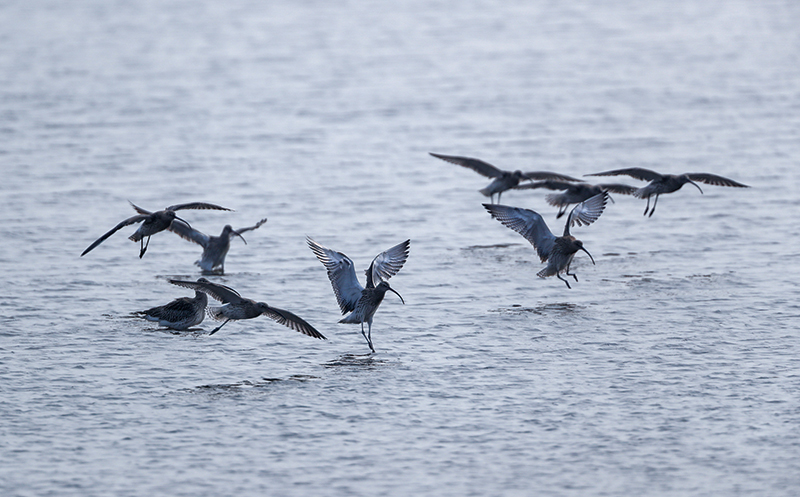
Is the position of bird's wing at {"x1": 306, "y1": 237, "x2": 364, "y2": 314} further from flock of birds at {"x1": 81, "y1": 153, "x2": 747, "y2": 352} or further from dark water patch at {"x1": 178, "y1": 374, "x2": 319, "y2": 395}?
dark water patch at {"x1": 178, "y1": 374, "x2": 319, "y2": 395}

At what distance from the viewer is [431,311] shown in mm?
17359

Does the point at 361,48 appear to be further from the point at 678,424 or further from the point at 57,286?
the point at 678,424

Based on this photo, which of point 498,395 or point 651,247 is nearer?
point 498,395

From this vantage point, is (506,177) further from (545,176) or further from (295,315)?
(295,315)

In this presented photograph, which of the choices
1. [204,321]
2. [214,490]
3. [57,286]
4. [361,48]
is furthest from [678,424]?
[361,48]

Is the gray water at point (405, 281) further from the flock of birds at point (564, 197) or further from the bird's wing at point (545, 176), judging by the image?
the bird's wing at point (545, 176)

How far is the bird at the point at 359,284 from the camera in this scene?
15.4m

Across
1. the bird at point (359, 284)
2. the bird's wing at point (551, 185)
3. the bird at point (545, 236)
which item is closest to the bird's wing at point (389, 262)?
the bird at point (359, 284)

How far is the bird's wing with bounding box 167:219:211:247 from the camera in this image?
19.8 m

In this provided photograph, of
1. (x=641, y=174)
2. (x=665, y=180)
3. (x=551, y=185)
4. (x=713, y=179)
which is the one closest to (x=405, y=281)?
(x=551, y=185)

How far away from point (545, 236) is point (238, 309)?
548cm

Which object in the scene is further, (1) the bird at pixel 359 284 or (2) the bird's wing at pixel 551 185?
(2) the bird's wing at pixel 551 185

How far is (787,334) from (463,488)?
6300mm

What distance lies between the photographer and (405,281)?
19047mm
